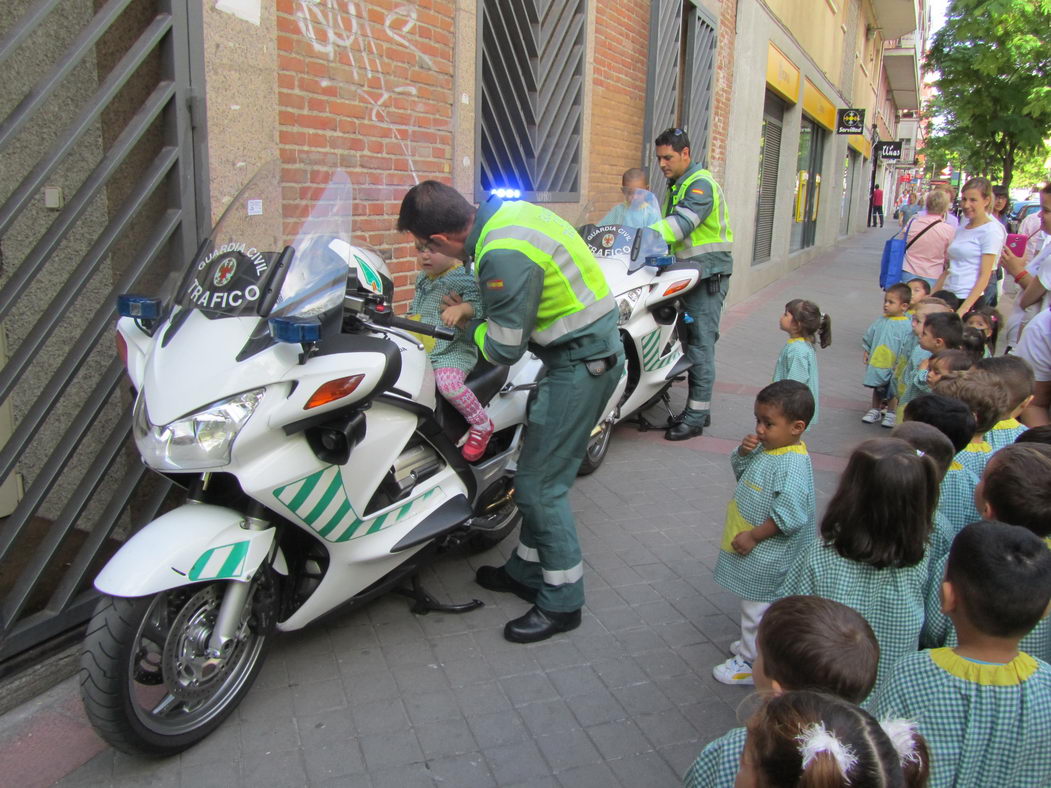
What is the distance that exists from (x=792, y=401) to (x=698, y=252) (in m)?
3.43

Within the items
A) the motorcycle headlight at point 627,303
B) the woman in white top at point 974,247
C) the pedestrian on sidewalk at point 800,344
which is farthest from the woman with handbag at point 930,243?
the motorcycle headlight at point 627,303

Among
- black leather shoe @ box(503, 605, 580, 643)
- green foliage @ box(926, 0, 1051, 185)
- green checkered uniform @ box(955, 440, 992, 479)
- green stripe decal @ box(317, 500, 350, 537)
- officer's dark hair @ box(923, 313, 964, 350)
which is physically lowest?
black leather shoe @ box(503, 605, 580, 643)

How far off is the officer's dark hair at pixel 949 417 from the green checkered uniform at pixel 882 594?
0.77 meters

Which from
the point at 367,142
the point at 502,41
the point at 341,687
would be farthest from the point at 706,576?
the point at 502,41

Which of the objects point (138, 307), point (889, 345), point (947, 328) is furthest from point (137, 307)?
point (889, 345)

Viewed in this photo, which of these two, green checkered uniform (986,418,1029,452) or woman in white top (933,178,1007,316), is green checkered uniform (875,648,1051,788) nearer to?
green checkered uniform (986,418,1029,452)

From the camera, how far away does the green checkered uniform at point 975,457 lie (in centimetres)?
329

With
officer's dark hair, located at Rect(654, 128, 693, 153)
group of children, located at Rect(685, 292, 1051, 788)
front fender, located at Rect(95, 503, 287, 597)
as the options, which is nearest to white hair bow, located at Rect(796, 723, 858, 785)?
group of children, located at Rect(685, 292, 1051, 788)

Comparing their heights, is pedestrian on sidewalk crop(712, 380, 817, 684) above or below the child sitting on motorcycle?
below

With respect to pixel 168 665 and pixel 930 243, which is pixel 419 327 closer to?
pixel 168 665

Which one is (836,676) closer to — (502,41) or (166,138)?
(166,138)

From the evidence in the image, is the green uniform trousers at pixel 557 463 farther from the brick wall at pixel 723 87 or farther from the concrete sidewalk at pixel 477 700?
the brick wall at pixel 723 87

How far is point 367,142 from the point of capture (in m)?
5.01

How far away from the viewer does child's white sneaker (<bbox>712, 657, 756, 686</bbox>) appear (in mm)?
3312
